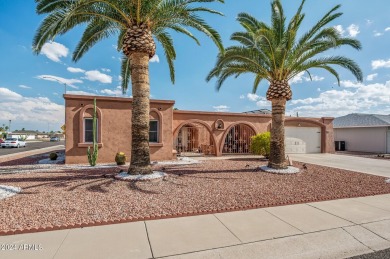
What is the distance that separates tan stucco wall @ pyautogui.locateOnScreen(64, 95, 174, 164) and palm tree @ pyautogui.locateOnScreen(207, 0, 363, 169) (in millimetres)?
5547

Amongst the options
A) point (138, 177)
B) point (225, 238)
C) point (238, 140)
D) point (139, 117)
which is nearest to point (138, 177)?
point (138, 177)

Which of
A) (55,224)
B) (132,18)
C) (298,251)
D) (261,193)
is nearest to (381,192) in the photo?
(261,193)

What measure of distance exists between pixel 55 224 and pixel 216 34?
9.25 m

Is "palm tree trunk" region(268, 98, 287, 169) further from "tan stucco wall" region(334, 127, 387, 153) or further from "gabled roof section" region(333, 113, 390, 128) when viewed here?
"tan stucco wall" region(334, 127, 387, 153)

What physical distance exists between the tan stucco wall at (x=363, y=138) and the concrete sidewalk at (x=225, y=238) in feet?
77.7

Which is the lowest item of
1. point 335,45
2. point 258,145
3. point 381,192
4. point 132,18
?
point 381,192

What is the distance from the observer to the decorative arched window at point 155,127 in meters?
15.0

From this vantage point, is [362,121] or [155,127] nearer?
[155,127]

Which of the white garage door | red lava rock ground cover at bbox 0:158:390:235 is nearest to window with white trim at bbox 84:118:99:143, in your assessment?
red lava rock ground cover at bbox 0:158:390:235

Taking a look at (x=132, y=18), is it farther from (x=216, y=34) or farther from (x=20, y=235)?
(x=20, y=235)

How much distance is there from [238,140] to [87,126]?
12.9 meters

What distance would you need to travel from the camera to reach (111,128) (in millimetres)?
14008

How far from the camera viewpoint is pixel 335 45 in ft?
33.9

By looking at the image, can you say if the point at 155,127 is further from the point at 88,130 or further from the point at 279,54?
the point at 279,54
